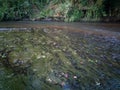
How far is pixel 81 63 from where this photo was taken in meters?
7.26

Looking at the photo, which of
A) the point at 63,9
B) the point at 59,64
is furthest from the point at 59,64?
the point at 63,9

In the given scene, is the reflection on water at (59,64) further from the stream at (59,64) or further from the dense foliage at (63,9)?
the dense foliage at (63,9)

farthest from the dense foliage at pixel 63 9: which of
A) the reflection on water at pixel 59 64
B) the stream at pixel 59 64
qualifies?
the reflection on water at pixel 59 64

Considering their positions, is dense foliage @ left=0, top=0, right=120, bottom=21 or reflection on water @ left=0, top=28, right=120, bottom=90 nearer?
reflection on water @ left=0, top=28, right=120, bottom=90

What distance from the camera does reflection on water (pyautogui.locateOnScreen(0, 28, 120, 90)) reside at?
561cm

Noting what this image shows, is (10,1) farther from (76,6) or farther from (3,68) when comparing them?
(3,68)

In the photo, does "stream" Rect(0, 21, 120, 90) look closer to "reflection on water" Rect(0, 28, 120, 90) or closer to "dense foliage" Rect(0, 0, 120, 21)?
"reflection on water" Rect(0, 28, 120, 90)

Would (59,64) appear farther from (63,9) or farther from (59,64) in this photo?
(63,9)

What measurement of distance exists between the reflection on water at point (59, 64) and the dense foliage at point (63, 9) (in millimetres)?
8170

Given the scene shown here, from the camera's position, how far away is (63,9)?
19.2m

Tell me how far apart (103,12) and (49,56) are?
1141 centimetres

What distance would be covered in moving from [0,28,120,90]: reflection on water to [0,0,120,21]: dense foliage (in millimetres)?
8170

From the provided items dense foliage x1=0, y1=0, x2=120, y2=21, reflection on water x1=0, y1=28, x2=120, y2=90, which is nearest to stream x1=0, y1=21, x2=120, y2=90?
reflection on water x1=0, y1=28, x2=120, y2=90

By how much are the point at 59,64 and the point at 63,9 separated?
12591 mm
